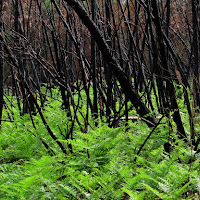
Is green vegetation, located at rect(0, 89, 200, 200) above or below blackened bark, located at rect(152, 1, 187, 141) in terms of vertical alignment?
below

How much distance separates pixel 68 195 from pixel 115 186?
0.88 ft

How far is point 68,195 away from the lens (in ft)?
4.45

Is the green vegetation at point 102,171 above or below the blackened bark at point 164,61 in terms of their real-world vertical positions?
below

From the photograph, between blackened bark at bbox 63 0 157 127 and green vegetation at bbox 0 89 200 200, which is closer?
green vegetation at bbox 0 89 200 200

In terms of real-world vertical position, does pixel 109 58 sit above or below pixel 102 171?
above

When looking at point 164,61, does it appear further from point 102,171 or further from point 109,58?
point 102,171

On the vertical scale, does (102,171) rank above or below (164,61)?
below

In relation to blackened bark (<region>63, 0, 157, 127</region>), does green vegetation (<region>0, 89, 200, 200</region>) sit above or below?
below

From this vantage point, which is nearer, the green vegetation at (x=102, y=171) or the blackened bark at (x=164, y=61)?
the green vegetation at (x=102, y=171)

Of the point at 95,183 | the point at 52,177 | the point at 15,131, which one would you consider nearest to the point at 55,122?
the point at 15,131

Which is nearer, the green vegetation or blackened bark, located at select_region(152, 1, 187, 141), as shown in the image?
the green vegetation

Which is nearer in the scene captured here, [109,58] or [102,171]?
[102,171]

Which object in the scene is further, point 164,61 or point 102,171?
point 164,61

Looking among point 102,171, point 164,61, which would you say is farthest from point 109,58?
point 102,171
